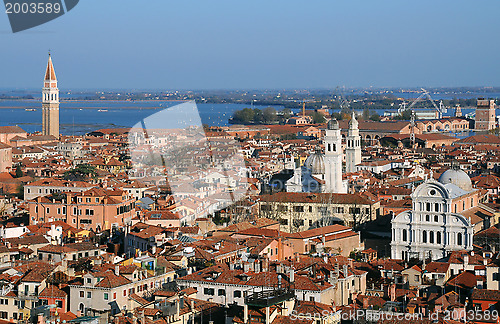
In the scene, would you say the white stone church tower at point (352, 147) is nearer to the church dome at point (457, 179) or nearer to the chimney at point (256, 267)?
the church dome at point (457, 179)

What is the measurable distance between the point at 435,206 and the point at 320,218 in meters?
3.01

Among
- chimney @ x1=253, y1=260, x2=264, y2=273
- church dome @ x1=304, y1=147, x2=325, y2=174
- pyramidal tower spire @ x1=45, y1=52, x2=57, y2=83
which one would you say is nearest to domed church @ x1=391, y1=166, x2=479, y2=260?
church dome @ x1=304, y1=147, x2=325, y2=174

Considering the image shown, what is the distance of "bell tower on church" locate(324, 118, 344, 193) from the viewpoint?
1980 centimetres

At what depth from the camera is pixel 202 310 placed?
882 centimetres

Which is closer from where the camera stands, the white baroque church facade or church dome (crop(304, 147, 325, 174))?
the white baroque church facade

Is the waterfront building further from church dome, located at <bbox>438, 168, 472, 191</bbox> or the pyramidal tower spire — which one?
church dome, located at <bbox>438, 168, 472, 191</bbox>

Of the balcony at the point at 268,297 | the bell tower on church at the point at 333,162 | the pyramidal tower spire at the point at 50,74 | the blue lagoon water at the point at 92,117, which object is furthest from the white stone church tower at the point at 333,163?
the blue lagoon water at the point at 92,117

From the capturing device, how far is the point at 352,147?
26484mm

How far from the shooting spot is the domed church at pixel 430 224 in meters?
14.7

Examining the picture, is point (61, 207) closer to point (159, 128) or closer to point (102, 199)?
point (102, 199)

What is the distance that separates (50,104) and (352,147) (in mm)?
21394

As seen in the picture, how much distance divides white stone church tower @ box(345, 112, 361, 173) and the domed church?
10.7 meters

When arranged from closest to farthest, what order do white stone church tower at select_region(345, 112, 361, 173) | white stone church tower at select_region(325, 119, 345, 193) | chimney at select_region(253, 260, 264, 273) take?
chimney at select_region(253, 260, 264, 273) → white stone church tower at select_region(325, 119, 345, 193) → white stone church tower at select_region(345, 112, 361, 173)

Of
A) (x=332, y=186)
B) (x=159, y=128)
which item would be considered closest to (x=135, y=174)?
(x=159, y=128)
